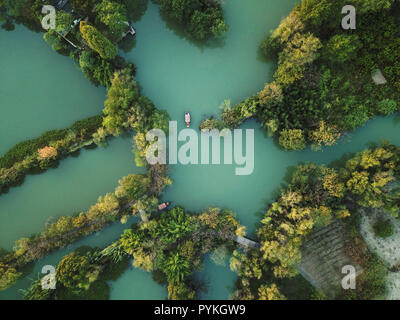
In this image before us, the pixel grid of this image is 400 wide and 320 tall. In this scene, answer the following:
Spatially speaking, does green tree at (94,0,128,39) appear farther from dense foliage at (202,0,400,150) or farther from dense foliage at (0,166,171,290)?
dense foliage at (0,166,171,290)

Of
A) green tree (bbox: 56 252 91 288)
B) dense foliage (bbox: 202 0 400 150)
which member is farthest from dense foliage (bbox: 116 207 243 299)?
dense foliage (bbox: 202 0 400 150)

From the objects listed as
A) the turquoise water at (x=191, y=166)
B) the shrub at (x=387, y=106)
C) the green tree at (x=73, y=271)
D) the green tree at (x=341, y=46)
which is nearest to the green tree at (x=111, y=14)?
the turquoise water at (x=191, y=166)

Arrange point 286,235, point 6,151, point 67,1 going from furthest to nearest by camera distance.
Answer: point 6,151 < point 67,1 < point 286,235

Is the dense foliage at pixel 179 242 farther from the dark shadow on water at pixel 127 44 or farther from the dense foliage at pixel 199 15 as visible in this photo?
the dense foliage at pixel 199 15

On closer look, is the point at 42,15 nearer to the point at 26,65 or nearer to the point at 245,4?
the point at 26,65

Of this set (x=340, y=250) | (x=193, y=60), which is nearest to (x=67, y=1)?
(x=193, y=60)

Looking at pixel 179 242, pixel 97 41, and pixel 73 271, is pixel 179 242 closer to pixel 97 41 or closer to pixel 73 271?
pixel 73 271
